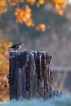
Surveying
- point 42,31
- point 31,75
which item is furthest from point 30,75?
point 42,31

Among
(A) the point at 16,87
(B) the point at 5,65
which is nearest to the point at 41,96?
(A) the point at 16,87

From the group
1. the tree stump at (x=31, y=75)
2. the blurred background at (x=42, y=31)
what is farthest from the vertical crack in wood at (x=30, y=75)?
the blurred background at (x=42, y=31)

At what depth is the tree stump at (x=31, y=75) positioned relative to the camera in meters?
5.76

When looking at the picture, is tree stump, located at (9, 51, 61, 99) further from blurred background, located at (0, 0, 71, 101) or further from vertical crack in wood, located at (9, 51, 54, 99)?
blurred background, located at (0, 0, 71, 101)

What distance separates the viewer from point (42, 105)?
5266 millimetres

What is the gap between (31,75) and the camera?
5.77 metres

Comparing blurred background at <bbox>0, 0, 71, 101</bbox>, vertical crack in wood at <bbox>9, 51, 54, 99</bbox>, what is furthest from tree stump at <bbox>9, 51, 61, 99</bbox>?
blurred background at <bbox>0, 0, 71, 101</bbox>

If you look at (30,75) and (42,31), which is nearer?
(30,75)

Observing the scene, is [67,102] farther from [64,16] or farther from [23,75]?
[64,16]

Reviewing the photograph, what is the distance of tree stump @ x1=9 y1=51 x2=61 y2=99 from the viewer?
227 inches

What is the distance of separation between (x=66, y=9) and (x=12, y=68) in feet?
109

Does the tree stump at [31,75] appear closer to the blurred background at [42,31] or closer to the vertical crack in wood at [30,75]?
the vertical crack in wood at [30,75]

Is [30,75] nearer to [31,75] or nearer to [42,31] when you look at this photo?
[31,75]

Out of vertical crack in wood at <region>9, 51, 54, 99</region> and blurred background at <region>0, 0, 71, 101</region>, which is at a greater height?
blurred background at <region>0, 0, 71, 101</region>
